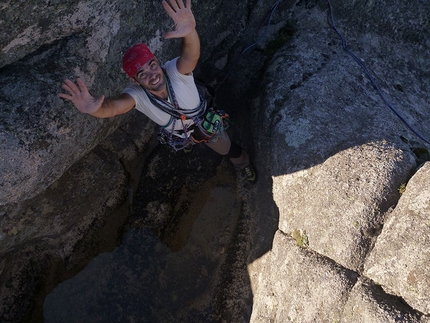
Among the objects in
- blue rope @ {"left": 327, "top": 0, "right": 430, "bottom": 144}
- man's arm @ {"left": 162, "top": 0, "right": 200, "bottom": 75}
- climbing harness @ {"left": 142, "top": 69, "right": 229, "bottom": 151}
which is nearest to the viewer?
man's arm @ {"left": 162, "top": 0, "right": 200, "bottom": 75}

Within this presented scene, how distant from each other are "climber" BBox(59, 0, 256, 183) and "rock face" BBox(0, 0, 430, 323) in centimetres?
75

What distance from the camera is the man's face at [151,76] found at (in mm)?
4320

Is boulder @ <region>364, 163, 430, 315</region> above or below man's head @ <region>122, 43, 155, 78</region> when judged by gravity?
below

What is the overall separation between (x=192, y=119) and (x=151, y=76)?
3.25 feet

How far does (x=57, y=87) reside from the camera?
471 centimetres

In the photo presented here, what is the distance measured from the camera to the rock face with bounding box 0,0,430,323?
438 cm

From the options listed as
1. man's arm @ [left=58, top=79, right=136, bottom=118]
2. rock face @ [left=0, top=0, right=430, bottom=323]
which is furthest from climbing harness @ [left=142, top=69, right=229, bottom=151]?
rock face @ [left=0, top=0, right=430, bottom=323]

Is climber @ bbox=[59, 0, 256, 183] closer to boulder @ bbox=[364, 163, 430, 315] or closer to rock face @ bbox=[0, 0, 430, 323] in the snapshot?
rock face @ bbox=[0, 0, 430, 323]

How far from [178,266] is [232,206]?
4.34 ft

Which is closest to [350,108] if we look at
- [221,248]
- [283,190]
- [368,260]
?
[283,190]

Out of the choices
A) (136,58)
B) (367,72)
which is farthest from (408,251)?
(136,58)

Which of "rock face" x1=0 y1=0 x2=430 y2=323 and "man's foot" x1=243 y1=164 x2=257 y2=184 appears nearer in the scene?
"rock face" x1=0 y1=0 x2=430 y2=323

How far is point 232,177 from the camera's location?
6.80 m

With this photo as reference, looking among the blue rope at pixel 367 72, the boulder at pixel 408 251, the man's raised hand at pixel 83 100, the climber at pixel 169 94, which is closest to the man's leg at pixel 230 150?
the climber at pixel 169 94
